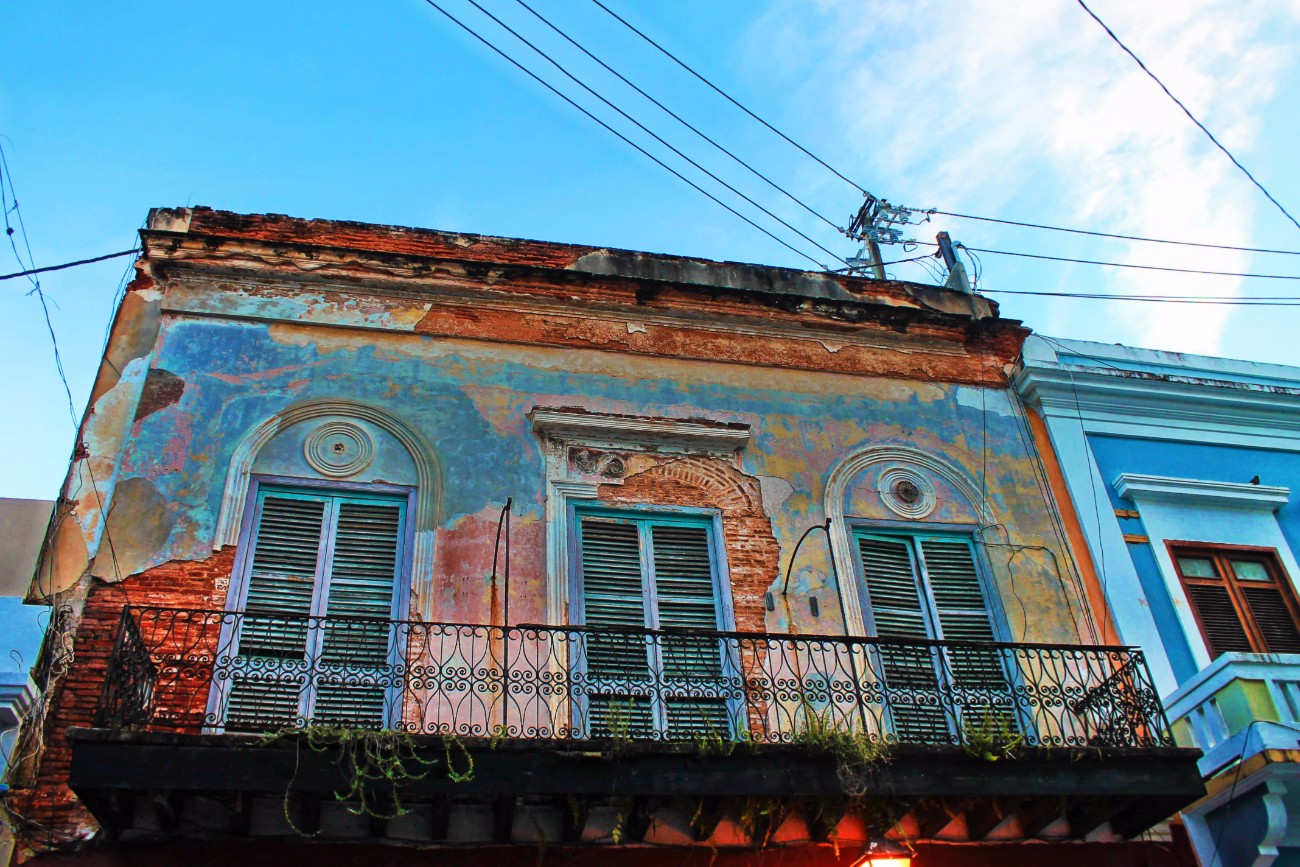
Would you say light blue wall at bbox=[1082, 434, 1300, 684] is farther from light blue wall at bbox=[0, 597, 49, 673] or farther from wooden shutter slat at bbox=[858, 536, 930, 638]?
light blue wall at bbox=[0, 597, 49, 673]

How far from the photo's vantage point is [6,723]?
22.5 feet

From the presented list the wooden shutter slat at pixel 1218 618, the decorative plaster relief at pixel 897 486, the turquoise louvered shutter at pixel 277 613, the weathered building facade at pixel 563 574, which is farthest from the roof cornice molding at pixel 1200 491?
the turquoise louvered shutter at pixel 277 613

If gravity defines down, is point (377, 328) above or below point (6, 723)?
above

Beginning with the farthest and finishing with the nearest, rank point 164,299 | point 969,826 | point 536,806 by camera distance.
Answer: point 164,299 < point 969,826 < point 536,806

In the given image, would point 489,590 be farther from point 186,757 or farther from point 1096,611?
point 1096,611

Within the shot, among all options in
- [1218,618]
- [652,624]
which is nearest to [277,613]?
[652,624]

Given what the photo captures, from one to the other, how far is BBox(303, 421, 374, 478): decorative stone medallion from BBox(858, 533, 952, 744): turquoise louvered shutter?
3941mm

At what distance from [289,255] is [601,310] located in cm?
264

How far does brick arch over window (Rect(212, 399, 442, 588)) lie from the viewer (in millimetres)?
8328

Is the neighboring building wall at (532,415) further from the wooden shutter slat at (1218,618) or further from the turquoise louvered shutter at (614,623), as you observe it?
the wooden shutter slat at (1218,618)

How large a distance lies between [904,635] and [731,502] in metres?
1.66

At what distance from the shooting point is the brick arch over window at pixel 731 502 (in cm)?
888

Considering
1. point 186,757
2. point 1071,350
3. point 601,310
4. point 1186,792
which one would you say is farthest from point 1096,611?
point 186,757

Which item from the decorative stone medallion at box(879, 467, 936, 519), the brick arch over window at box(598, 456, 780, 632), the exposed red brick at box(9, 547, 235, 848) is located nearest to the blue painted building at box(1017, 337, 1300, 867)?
the decorative stone medallion at box(879, 467, 936, 519)
